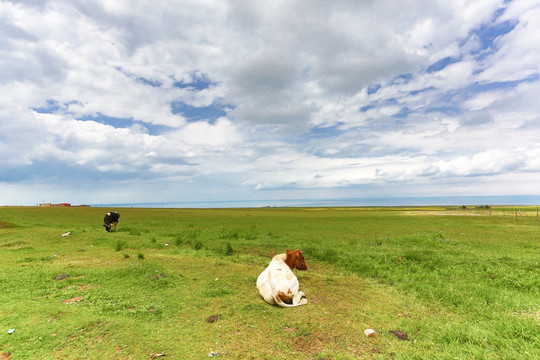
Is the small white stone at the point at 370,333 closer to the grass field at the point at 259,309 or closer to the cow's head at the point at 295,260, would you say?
the grass field at the point at 259,309

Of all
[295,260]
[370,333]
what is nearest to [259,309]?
[370,333]

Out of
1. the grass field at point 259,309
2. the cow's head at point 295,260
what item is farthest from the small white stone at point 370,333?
the cow's head at point 295,260

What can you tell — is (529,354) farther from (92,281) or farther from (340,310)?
(92,281)

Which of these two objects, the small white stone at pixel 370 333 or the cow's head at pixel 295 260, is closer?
the small white stone at pixel 370 333

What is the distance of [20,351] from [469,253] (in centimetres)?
1883

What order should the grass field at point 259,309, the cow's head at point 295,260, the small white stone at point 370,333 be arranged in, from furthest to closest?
the cow's head at point 295,260, the small white stone at point 370,333, the grass field at point 259,309

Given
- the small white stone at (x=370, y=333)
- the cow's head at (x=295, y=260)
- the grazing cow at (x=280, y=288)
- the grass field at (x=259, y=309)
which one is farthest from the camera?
the cow's head at (x=295, y=260)

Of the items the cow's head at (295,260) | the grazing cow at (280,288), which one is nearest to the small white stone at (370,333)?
the grazing cow at (280,288)

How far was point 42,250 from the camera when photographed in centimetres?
1492

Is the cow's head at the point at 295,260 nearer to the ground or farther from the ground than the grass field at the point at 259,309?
farther from the ground

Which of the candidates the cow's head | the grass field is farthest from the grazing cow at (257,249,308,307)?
the cow's head

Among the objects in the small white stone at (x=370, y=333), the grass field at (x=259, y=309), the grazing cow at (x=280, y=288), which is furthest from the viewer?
the grazing cow at (x=280, y=288)

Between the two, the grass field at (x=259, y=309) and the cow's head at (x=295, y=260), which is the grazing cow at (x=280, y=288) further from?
the cow's head at (x=295, y=260)

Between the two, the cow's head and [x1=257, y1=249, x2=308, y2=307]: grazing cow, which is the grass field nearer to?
[x1=257, y1=249, x2=308, y2=307]: grazing cow
